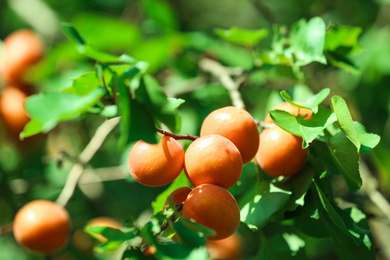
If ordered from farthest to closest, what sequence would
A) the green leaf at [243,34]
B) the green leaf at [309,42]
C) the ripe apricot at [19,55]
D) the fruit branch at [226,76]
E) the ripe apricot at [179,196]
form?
1. the ripe apricot at [19,55]
2. the green leaf at [243,34]
3. the fruit branch at [226,76]
4. the green leaf at [309,42]
5. the ripe apricot at [179,196]

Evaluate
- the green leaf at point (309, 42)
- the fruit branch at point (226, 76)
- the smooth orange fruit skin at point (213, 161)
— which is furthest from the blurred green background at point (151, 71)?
the smooth orange fruit skin at point (213, 161)

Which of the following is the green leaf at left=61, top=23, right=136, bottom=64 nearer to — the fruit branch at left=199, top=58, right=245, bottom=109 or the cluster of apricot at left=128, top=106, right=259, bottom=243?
the cluster of apricot at left=128, top=106, right=259, bottom=243

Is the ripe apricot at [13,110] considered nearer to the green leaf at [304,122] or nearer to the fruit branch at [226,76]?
the fruit branch at [226,76]

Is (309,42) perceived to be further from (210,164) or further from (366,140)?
(210,164)

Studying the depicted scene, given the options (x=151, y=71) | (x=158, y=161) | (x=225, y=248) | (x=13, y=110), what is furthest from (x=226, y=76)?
(x=13, y=110)

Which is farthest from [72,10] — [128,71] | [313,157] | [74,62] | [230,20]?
[313,157]
